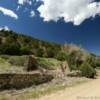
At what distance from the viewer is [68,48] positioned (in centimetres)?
6881

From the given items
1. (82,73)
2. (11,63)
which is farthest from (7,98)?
(82,73)

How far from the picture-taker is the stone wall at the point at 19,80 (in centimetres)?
1745

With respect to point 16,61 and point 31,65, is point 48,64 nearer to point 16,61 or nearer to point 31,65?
point 16,61

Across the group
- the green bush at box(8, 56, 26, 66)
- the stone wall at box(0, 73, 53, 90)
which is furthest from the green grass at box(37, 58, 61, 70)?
the stone wall at box(0, 73, 53, 90)

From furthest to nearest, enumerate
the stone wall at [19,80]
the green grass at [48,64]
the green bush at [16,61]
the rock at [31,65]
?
the green grass at [48,64] → the green bush at [16,61] → the rock at [31,65] → the stone wall at [19,80]

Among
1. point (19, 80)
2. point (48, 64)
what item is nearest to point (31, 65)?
point (19, 80)

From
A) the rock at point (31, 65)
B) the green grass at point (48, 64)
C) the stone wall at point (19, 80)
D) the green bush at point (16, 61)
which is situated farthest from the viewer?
the green grass at point (48, 64)

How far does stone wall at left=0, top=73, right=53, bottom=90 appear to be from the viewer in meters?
17.5

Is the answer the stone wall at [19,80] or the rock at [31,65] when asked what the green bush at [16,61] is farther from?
the stone wall at [19,80]

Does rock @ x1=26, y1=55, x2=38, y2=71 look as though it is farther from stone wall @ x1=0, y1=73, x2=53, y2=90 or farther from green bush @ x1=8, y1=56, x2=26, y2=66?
stone wall @ x1=0, y1=73, x2=53, y2=90

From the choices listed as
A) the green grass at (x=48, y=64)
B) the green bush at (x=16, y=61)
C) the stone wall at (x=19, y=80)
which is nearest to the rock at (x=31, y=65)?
the green bush at (x=16, y=61)

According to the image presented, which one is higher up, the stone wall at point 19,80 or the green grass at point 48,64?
the green grass at point 48,64

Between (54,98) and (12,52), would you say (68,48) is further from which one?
(54,98)

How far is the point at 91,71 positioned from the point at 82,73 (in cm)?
136
